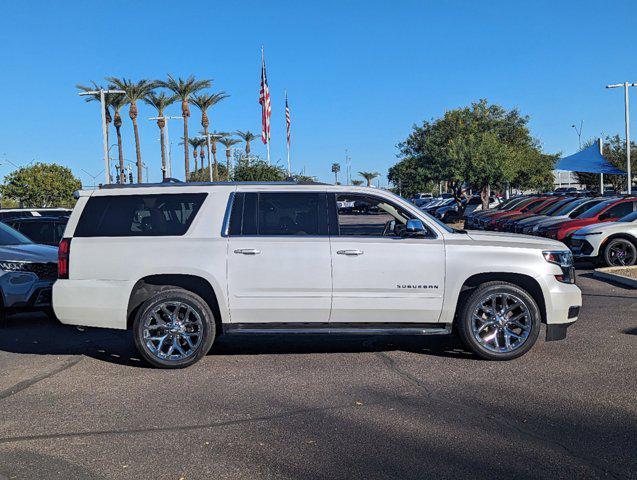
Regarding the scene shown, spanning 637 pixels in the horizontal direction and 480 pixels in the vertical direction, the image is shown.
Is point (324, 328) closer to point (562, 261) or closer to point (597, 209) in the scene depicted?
point (562, 261)

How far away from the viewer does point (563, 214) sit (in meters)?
22.3

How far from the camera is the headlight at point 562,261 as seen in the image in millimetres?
7523

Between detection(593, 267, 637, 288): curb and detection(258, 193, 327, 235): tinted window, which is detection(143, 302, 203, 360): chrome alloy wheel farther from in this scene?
detection(593, 267, 637, 288): curb

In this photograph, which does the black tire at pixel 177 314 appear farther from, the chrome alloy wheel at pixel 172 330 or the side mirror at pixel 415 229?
the side mirror at pixel 415 229

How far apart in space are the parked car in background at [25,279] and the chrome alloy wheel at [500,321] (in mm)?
6286

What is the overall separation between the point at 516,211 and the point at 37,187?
45502 mm

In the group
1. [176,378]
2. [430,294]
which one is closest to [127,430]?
[176,378]

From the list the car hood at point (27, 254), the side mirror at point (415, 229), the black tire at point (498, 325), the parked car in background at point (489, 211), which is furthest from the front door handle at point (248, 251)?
the parked car in background at point (489, 211)

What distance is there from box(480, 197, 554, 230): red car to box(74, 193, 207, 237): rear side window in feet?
63.9

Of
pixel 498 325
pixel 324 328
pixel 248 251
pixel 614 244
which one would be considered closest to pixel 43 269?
pixel 248 251

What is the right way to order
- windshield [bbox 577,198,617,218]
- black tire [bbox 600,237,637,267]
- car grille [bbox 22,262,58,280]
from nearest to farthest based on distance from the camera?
1. car grille [bbox 22,262,58,280]
2. black tire [bbox 600,237,637,267]
3. windshield [bbox 577,198,617,218]

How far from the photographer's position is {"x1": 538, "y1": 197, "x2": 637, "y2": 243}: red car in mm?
18188

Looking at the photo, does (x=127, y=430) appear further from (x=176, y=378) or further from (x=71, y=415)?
(x=176, y=378)

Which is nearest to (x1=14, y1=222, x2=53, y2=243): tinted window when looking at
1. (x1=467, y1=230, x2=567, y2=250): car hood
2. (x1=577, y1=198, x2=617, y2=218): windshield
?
(x1=467, y1=230, x2=567, y2=250): car hood
